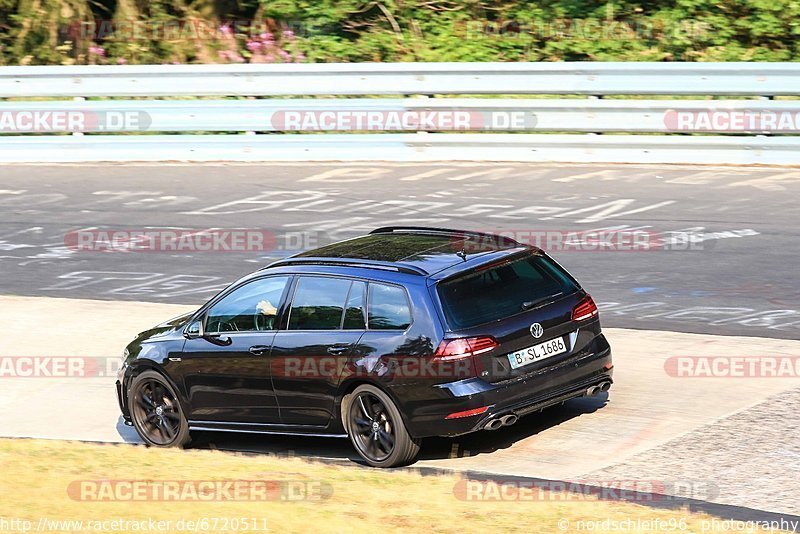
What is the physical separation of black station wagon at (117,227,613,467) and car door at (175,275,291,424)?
0.01 metres

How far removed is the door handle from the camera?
29.8 ft

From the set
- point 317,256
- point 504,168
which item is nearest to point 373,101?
point 504,168

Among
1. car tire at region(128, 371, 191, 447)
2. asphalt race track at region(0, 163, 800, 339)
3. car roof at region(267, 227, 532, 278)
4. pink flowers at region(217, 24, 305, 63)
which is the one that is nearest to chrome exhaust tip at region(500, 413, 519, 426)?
car roof at region(267, 227, 532, 278)

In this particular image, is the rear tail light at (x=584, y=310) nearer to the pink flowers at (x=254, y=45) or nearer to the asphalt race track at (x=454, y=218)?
the asphalt race track at (x=454, y=218)

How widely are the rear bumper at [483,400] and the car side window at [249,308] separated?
5.10ft

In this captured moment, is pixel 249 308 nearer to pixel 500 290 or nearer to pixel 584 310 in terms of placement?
pixel 500 290

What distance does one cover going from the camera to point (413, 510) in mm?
7480

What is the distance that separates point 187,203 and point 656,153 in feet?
21.9

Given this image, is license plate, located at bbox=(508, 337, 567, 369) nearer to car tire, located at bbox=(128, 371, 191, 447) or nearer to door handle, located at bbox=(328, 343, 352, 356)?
door handle, located at bbox=(328, 343, 352, 356)

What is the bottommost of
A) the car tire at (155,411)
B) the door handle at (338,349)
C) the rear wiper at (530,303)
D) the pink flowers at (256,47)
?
the car tire at (155,411)

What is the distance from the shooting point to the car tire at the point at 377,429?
28.9 ft

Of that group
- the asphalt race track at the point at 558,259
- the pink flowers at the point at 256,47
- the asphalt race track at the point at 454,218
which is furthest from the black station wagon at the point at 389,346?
the pink flowers at the point at 256,47

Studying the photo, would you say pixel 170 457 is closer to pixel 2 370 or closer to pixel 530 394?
pixel 530 394

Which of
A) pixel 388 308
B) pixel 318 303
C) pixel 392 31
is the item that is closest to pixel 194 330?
pixel 318 303
